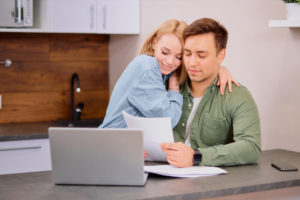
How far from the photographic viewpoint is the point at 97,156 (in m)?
1.83

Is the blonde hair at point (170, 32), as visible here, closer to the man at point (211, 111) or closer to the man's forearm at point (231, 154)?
the man at point (211, 111)

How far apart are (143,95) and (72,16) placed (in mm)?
1544

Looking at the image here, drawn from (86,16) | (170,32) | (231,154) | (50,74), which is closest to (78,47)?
(50,74)

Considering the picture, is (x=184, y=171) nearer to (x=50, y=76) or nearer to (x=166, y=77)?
(x=166, y=77)

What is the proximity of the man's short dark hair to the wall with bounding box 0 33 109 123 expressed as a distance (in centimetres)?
Result: 191

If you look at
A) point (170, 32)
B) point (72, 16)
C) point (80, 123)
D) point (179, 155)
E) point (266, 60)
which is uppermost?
point (72, 16)

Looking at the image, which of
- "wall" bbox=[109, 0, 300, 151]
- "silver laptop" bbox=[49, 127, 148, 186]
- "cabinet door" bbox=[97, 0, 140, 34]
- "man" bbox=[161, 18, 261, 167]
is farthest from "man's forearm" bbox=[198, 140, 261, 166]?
"cabinet door" bbox=[97, 0, 140, 34]

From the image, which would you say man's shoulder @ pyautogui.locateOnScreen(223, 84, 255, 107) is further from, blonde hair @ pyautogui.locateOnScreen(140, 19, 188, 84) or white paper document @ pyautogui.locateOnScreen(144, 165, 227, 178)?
white paper document @ pyautogui.locateOnScreen(144, 165, 227, 178)

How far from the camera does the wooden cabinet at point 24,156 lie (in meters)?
3.30

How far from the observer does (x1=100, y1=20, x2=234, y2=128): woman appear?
7.49ft

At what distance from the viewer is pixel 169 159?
2.07 m

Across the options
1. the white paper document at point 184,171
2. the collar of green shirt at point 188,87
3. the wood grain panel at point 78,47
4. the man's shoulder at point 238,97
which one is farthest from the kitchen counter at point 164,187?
the wood grain panel at point 78,47

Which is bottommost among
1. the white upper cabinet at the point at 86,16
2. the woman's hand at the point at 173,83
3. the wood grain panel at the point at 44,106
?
the wood grain panel at the point at 44,106

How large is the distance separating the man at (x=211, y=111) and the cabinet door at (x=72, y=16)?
140 cm
